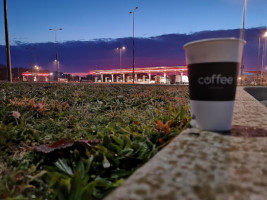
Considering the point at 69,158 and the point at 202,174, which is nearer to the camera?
the point at 202,174

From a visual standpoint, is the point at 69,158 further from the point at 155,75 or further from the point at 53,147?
the point at 155,75

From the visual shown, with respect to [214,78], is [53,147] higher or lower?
lower

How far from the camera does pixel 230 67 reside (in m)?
1.12

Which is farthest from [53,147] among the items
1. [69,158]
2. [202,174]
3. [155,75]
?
[155,75]

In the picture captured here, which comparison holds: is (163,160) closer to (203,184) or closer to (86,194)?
(203,184)

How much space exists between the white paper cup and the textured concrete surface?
25 centimetres

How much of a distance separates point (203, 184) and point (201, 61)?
0.74 m

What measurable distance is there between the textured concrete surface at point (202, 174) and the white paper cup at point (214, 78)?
25cm

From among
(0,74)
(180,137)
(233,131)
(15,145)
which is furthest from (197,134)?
(0,74)

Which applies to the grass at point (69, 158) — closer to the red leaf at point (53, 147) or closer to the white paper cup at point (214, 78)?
the red leaf at point (53, 147)

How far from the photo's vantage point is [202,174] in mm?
625

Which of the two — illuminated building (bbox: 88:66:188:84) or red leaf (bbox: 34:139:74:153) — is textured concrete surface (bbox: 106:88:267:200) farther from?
illuminated building (bbox: 88:66:188:84)

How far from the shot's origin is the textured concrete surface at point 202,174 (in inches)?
20.6

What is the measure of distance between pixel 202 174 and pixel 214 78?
0.64 metres
